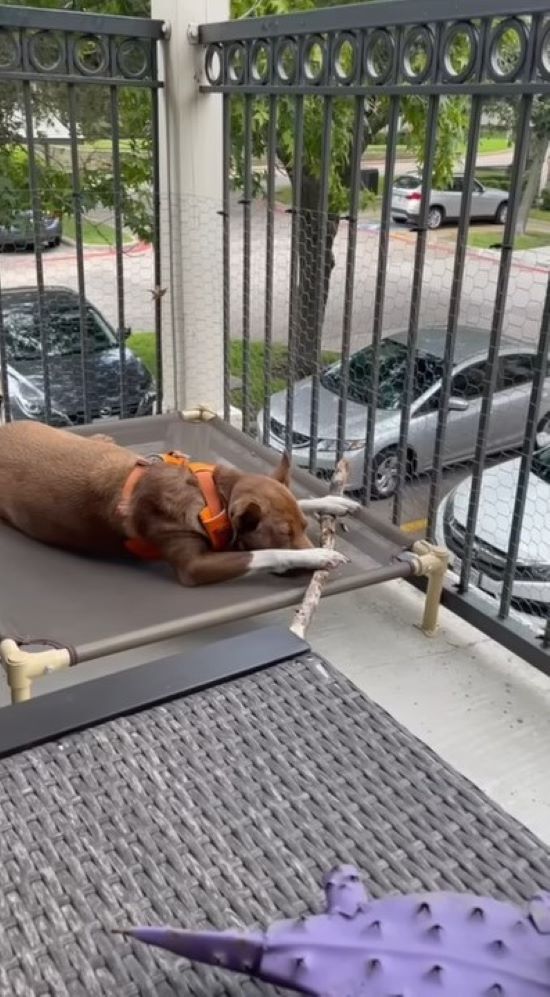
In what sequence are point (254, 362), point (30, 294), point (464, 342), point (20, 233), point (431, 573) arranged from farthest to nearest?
point (30, 294) < point (20, 233) < point (254, 362) < point (464, 342) < point (431, 573)

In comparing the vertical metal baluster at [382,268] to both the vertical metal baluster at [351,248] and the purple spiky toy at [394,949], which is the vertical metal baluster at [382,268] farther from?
the purple spiky toy at [394,949]

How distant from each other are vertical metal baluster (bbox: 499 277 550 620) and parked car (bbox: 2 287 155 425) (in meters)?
2.39

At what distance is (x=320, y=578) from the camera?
7.66 feet

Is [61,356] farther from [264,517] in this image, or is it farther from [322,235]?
[264,517]

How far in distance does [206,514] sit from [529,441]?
92 cm

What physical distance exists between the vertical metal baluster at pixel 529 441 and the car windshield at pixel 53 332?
10.9 ft

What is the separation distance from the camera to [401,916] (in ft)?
3.23

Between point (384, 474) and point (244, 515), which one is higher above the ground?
point (244, 515)

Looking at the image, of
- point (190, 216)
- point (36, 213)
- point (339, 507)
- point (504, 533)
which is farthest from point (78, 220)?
point (504, 533)

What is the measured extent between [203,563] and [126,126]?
335 centimetres

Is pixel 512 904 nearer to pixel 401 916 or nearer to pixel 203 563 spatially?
pixel 401 916

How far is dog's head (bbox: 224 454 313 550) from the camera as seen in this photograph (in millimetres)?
2490

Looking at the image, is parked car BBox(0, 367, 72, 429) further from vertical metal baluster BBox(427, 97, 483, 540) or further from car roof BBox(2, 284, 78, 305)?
vertical metal baluster BBox(427, 97, 483, 540)

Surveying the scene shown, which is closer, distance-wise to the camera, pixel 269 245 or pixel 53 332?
pixel 269 245
